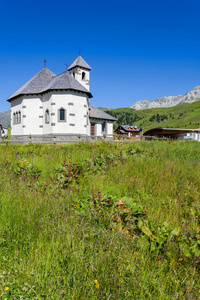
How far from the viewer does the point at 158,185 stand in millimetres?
4961

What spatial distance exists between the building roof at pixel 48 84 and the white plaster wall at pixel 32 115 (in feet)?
3.77

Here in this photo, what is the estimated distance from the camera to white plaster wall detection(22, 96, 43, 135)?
27.3 meters

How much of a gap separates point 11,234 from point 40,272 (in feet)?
2.87

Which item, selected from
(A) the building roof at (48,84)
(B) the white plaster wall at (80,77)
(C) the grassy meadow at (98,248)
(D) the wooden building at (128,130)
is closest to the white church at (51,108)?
(A) the building roof at (48,84)

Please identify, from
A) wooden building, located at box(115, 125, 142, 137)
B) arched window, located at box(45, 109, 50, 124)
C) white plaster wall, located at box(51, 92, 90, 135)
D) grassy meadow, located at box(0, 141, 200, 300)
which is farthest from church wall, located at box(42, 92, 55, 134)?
wooden building, located at box(115, 125, 142, 137)

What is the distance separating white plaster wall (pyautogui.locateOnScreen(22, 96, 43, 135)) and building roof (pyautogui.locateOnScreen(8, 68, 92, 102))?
45.3 inches

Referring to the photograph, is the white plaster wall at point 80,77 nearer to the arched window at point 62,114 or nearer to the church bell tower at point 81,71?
the church bell tower at point 81,71

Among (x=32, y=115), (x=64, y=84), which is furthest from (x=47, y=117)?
(x=64, y=84)

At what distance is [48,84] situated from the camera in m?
28.1

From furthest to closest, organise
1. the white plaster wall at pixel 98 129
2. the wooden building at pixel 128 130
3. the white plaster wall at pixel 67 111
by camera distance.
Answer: the wooden building at pixel 128 130 → the white plaster wall at pixel 98 129 → the white plaster wall at pixel 67 111

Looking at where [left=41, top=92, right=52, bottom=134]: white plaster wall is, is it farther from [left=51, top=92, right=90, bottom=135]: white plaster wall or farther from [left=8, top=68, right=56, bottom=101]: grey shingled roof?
[left=8, top=68, right=56, bottom=101]: grey shingled roof

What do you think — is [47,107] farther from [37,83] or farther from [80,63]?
[80,63]

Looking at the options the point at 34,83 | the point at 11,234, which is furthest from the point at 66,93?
the point at 11,234

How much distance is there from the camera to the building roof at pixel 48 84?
83.2ft
